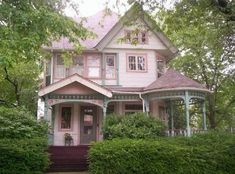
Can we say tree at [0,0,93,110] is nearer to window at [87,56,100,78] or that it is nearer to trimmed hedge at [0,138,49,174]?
trimmed hedge at [0,138,49,174]

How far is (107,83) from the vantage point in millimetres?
20453

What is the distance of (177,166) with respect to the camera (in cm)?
1189

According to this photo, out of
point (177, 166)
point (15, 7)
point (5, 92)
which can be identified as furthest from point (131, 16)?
point (5, 92)

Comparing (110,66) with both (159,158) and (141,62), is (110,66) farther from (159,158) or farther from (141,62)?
(159,158)

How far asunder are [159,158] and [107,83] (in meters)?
9.22

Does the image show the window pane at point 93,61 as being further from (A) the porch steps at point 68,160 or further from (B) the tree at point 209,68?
(A) the porch steps at point 68,160

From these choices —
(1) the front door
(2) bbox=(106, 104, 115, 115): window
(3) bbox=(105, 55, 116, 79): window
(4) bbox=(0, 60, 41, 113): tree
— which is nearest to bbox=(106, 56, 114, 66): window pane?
(3) bbox=(105, 55, 116, 79): window

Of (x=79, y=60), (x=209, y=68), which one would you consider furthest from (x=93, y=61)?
(x=209, y=68)

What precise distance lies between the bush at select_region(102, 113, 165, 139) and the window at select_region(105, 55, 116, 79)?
4.14 metres

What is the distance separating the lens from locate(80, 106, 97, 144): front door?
20.0m

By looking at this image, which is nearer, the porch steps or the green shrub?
the green shrub

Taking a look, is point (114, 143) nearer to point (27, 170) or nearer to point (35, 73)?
point (27, 170)

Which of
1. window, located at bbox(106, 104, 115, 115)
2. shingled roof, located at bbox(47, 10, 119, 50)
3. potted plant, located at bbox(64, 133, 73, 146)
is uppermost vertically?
shingled roof, located at bbox(47, 10, 119, 50)

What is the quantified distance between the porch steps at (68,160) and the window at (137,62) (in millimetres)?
6882
